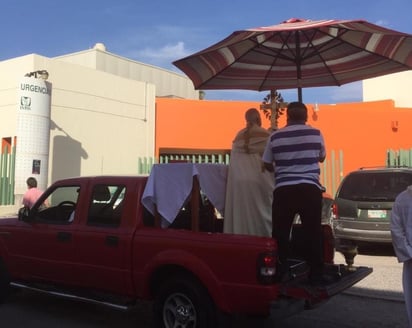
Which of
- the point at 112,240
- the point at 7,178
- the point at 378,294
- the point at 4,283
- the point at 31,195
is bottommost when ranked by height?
the point at 378,294

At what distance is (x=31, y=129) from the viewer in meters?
15.0

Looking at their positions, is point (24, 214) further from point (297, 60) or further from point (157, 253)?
point (297, 60)

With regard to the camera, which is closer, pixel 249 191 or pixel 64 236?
→ pixel 249 191

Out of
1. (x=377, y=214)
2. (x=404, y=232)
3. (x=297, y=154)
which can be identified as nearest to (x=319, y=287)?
(x=404, y=232)

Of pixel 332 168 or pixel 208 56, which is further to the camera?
pixel 332 168

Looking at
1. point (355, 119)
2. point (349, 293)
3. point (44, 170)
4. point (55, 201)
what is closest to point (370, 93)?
point (355, 119)

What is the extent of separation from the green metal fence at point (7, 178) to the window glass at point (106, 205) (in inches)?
446

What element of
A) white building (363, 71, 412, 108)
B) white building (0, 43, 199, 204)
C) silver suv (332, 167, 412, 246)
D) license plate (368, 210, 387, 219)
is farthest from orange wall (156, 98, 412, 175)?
license plate (368, 210, 387, 219)

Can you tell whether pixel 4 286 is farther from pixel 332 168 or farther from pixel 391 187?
pixel 332 168

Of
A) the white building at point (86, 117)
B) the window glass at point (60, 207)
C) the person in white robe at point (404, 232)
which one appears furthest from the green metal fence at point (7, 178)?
the person in white robe at point (404, 232)

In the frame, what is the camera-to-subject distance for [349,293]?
7238mm

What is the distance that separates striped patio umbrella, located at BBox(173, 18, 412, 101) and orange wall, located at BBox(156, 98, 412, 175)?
12.4 m

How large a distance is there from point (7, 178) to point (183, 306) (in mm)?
12912

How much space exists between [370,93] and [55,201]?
24222 millimetres
